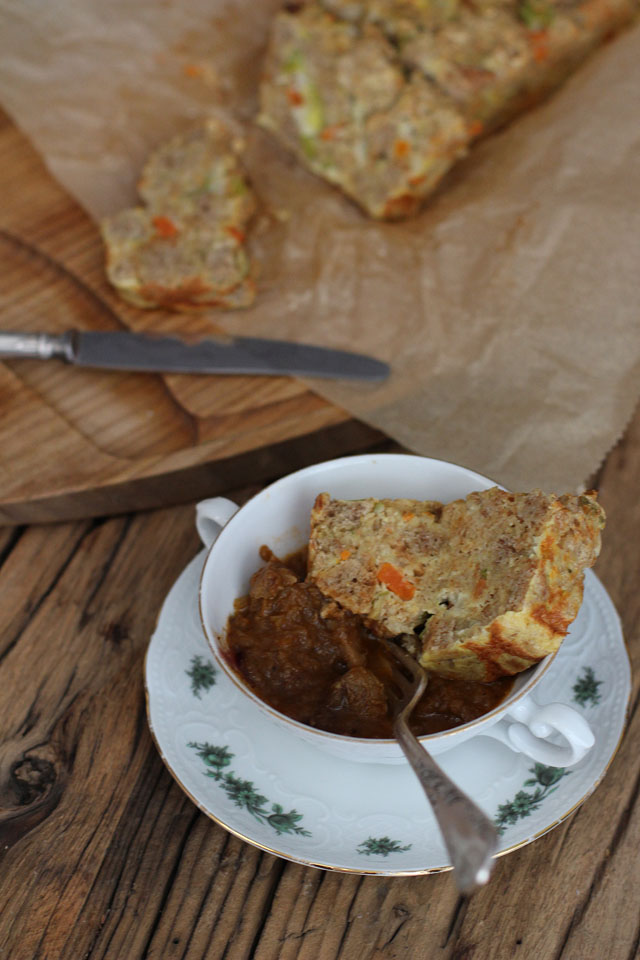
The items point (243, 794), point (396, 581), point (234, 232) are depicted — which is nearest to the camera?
point (243, 794)

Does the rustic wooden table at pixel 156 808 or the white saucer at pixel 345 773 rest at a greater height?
the white saucer at pixel 345 773

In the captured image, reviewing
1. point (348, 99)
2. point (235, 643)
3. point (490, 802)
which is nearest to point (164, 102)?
point (348, 99)

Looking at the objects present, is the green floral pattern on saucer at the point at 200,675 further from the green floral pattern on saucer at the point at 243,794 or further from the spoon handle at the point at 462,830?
the spoon handle at the point at 462,830

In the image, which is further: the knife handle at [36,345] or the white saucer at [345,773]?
the knife handle at [36,345]

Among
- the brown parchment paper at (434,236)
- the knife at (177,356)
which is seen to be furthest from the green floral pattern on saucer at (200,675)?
the knife at (177,356)

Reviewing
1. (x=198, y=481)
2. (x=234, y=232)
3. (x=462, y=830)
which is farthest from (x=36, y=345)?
(x=462, y=830)

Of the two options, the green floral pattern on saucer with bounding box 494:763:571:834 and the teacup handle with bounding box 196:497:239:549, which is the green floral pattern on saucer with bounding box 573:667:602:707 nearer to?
the green floral pattern on saucer with bounding box 494:763:571:834

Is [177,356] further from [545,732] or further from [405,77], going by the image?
[545,732]
